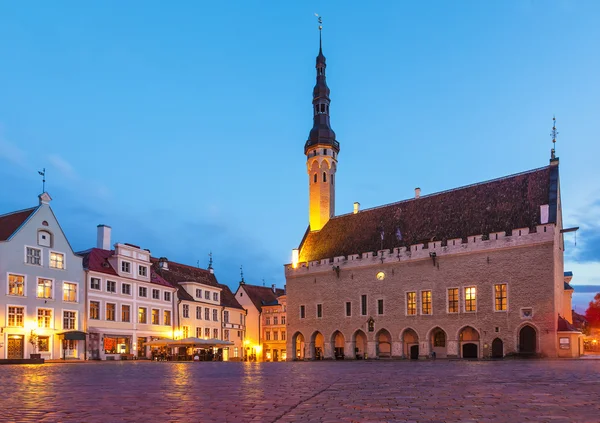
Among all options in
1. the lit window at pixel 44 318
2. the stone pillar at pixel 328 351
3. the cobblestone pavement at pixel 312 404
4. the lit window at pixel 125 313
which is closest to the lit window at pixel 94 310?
the lit window at pixel 125 313

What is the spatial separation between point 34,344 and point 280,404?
35.4 meters

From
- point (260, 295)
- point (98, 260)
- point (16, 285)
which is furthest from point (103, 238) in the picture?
point (260, 295)

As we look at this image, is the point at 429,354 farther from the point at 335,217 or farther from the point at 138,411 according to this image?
the point at 138,411

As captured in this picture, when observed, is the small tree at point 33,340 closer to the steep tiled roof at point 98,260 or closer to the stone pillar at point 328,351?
the steep tiled roof at point 98,260

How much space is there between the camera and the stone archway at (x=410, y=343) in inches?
1865

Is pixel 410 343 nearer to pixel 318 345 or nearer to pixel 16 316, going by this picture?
pixel 318 345

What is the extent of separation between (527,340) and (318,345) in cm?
2024

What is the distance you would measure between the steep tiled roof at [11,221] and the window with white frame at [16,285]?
2.64 metres

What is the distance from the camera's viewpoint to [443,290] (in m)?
45.7

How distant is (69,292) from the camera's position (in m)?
43.3

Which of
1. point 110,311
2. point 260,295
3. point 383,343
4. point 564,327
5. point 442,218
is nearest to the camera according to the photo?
point 564,327

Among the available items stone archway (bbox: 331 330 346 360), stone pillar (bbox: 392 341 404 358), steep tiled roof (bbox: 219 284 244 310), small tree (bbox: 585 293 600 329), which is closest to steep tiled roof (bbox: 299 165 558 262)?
stone archway (bbox: 331 330 346 360)

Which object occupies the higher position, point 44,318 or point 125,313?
point 44,318

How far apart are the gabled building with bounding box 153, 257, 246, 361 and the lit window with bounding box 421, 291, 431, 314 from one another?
57.5 feet
